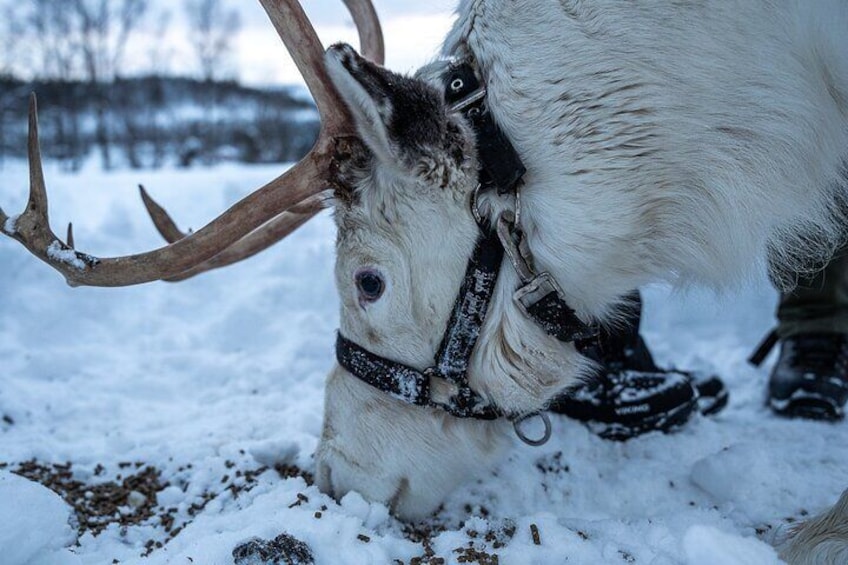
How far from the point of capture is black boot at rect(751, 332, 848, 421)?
328 cm

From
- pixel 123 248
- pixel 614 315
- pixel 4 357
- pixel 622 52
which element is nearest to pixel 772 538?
pixel 614 315

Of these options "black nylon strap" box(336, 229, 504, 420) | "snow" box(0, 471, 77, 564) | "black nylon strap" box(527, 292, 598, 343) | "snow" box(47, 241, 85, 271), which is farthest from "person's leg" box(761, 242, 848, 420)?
"snow" box(0, 471, 77, 564)

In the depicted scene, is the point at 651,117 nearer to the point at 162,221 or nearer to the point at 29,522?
the point at 162,221

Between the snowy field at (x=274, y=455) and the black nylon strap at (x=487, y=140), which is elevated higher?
the black nylon strap at (x=487, y=140)

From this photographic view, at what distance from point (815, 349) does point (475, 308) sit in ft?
7.67

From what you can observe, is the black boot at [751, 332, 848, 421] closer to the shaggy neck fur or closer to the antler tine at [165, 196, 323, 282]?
the shaggy neck fur

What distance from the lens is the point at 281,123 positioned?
2789cm

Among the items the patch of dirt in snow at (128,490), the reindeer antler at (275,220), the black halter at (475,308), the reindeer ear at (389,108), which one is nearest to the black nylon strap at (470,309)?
the black halter at (475,308)

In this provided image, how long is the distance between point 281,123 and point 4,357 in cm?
2518

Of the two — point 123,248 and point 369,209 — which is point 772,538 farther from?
point 123,248

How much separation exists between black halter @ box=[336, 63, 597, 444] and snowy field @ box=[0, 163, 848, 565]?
40 centimetres

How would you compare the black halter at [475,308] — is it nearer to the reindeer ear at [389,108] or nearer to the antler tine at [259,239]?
the reindeer ear at [389,108]

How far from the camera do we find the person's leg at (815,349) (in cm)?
330

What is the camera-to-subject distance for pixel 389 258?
2.14 m
